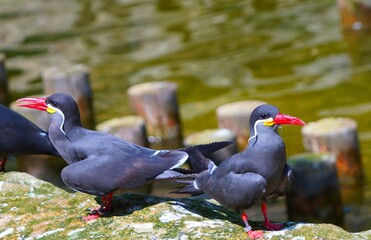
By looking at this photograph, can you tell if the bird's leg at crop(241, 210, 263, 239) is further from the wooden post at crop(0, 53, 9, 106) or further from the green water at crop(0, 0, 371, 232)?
the wooden post at crop(0, 53, 9, 106)

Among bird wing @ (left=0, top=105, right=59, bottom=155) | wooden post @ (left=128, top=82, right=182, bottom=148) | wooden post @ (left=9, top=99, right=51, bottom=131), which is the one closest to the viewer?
bird wing @ (left=0, top=105, right=59, bottom=155)

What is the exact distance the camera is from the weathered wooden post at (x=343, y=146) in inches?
290

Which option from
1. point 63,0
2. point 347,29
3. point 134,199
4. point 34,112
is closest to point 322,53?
point 347,29

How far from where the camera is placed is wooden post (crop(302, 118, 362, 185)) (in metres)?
7.36

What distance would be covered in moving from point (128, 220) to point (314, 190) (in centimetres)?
320

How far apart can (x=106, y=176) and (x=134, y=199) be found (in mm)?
310

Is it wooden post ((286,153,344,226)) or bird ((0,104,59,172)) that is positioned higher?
bird ((0,104,59,172))

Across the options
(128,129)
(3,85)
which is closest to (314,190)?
(128,129)

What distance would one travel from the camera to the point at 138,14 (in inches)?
569

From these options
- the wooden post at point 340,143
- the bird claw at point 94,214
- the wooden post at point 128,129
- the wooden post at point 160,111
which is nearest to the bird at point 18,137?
the bird claw at point 94,214

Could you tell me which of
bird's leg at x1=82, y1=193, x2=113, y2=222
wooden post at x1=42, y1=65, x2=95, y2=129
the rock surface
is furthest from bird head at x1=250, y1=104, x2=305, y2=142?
wooden post at x1=42, y1=65, x2=95, y2=129

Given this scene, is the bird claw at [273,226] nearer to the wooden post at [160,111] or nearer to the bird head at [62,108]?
the bird head at [62,108]

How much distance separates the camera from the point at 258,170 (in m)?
3.75

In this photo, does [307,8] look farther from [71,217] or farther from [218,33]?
[71,217]
